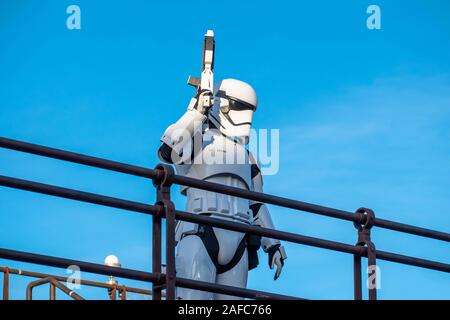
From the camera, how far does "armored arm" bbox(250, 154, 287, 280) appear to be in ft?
33.3

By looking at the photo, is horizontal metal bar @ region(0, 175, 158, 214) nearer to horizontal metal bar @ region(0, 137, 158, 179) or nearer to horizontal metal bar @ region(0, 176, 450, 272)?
horizontal metal bar @ region(0, 176, 450, 272)

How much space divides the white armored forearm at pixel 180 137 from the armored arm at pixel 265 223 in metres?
0.81

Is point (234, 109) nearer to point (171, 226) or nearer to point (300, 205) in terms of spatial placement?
point (300, 205)

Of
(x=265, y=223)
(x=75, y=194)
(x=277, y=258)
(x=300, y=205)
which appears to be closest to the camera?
(x=75, y=194)

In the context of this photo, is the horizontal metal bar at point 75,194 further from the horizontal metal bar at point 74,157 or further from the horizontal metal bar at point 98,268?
the horizontal metal bar at point 98,268

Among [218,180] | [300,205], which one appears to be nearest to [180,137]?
[218,180]

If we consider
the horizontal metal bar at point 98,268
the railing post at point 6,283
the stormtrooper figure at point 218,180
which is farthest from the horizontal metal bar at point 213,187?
the railing post at point 6,283

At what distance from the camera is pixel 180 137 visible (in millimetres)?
9742

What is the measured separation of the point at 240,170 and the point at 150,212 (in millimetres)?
3582

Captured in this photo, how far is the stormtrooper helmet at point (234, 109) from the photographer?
10.4 m

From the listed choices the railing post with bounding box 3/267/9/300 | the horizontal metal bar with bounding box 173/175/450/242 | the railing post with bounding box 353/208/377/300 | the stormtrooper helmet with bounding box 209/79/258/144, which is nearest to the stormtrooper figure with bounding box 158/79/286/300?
the stormtrooper helmet with bounding box 209/79/258/144

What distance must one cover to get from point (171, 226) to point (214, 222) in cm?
30

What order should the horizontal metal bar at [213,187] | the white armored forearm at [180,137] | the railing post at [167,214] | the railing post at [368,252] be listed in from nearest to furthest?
the horizontal metal bar at [213,187]
the railing post at [167,214]
the railing post at [368,252]
the white armored forearm at [180,137]
